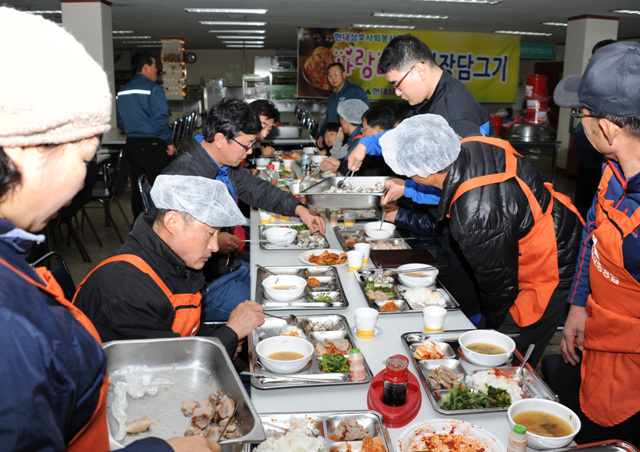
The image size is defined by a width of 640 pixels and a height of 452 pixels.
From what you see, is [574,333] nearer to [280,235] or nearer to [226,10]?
[280,235]

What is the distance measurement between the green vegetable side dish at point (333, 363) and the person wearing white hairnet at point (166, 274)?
0.28m

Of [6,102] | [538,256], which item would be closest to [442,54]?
[538,256]

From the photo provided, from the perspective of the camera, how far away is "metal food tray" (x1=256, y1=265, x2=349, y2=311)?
2.04 meters

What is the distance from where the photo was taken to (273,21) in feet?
31.6

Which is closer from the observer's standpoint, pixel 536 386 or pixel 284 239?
pixel 536 386

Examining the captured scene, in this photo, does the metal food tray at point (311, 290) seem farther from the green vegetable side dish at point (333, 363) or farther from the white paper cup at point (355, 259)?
the green vegetable side dish at point (333, 363)

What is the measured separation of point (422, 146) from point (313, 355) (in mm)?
844

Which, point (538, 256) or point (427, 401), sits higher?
point (538, 256)

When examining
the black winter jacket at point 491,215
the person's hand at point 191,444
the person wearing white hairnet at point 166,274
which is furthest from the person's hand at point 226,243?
the person's hand at point 191,444

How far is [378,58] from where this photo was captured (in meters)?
9.75

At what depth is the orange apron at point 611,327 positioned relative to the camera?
5.21 feet

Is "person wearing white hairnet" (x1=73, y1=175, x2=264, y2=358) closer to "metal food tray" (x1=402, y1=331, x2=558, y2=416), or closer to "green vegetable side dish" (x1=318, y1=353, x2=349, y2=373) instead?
"green vegetable side dish" (x1=318, y1=353, x2=349, y2=373)

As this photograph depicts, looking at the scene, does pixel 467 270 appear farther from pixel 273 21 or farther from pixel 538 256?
pixel 273 21

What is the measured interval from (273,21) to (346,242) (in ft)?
25.9
